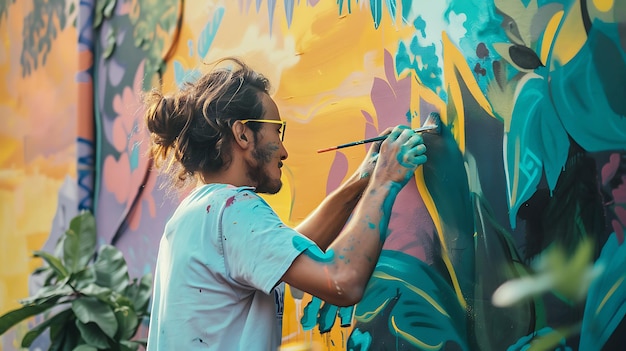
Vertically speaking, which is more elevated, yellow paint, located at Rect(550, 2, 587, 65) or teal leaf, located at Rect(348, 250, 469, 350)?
yellow paint, located at Rect(550, 2, 587, 65)

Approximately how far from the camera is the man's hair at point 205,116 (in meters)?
2.52

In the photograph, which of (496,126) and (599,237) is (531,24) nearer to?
(496,126)

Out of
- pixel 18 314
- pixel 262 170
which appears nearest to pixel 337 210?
pixel 262 170

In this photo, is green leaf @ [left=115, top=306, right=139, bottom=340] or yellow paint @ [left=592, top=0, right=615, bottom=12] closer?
yellow paint @ [left=592, top=0, right=615, bottom=12]

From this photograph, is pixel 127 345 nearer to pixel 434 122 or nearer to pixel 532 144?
pixel 434 122

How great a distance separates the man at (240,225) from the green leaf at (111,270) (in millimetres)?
1602

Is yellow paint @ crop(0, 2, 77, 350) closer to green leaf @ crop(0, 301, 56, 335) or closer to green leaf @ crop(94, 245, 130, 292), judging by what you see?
green leaf @ crop(94, 245, 130, 292)

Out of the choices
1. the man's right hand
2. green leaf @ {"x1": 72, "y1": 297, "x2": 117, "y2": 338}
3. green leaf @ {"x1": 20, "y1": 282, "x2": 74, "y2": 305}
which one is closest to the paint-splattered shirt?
the man's right hand

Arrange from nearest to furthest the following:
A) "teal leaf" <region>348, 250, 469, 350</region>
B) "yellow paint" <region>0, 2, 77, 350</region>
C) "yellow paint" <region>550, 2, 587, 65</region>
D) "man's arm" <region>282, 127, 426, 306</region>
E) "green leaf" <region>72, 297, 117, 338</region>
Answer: "man's arm" <region>282, 127, 426, 306</region> < "yellow paint" <region>550, 2, 587, 65</region> < "teal leaf" <region>348, 250, 469, 350</region> < "green leaf" <region>72, 297, 117, 338</region> < "yellow paint" <region>0, 2, 77, 350</region>

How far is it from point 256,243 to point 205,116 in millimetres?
509

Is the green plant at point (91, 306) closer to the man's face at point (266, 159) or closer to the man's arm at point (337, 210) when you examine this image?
the man's arm at point (337, 210)

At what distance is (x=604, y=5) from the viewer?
2219 millimetres

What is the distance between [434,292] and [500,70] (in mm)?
772

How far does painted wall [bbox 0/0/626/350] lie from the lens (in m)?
2.23
